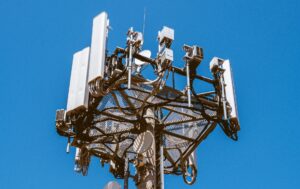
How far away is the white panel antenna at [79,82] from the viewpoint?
16.1 meters

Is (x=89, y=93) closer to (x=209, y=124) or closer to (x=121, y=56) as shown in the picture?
(x=121, y=56)

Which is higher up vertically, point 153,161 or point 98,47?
point 98,47

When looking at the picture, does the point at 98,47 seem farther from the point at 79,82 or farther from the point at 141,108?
the point at 141,108

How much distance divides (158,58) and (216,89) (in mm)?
2809

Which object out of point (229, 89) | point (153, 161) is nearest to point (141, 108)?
point (153, 161)

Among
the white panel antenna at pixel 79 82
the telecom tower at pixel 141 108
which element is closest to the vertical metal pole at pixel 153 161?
the telecom tower at pixel 141 108

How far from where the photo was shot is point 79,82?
16578mm

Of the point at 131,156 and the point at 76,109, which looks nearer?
the point at 76,109

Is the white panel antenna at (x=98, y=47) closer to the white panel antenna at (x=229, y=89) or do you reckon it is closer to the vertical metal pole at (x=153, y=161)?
the vertical metal pole at (x=153, y=161)

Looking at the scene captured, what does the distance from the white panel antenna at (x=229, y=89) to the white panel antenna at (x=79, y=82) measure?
512 cm

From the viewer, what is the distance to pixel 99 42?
52.5 ft

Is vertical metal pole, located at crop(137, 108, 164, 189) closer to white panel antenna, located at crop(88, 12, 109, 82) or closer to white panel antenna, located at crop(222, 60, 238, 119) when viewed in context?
white panel antenna, located at crop(222, 60, 238, 119)

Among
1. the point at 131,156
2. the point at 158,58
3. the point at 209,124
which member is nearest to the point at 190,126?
the point at 209,124

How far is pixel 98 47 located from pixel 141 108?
2.77 meters
